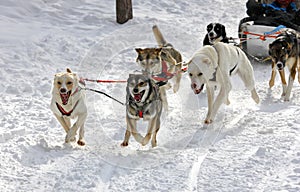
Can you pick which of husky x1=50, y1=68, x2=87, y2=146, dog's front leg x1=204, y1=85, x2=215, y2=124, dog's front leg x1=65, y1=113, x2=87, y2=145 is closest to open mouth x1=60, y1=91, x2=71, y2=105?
husky x1=50, y1=68, x2=87, y2=146

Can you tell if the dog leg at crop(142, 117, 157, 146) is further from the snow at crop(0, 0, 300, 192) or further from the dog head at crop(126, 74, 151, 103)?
the dog head at crop(126, 74, 151, 103)

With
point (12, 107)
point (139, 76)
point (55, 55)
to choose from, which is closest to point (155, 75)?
point (139, 76)

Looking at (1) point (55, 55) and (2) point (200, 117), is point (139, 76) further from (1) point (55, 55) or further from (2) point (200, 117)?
(1) point (55, 55)

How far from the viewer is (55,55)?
8.81 m

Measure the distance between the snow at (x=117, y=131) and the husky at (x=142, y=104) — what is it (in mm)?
185

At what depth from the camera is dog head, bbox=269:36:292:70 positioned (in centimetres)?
712

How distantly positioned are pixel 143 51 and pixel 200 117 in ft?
3.77

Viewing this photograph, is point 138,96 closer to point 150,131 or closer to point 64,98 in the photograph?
point 150,131

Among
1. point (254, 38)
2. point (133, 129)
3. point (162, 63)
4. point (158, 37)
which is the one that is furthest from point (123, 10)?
point (133, 129)

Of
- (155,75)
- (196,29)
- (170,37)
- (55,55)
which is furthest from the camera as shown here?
(196,29)

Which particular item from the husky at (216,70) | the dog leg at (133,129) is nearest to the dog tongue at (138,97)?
the dog leg at (133,129)

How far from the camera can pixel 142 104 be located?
533 centimetres

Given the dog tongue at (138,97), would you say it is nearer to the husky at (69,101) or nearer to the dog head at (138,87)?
the dog head at (138,87)

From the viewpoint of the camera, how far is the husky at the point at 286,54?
23.4 ft
